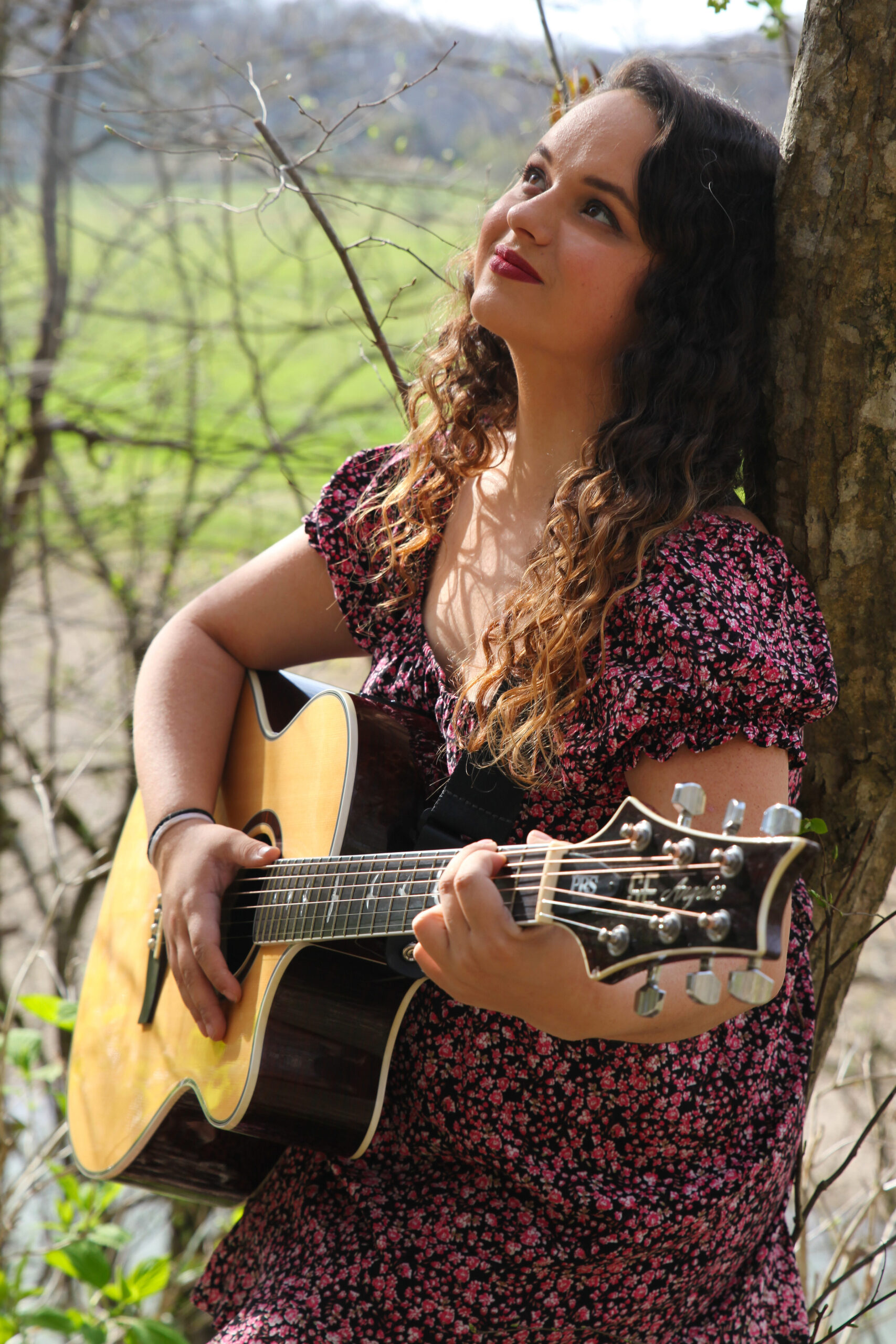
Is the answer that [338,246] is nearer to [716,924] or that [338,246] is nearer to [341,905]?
[341,905]

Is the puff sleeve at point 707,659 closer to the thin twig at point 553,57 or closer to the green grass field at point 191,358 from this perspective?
the thin twig at point 553,57

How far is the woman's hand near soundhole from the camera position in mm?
1440

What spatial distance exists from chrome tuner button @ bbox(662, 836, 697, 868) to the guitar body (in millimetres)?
512

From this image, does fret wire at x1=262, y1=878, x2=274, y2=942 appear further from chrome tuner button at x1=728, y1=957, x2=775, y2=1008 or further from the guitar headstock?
chrome tuner button at x1=728, y1=957, x2=775, y2=1008

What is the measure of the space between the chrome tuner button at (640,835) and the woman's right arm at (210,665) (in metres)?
0.76

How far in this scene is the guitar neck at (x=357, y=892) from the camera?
100 centimetres

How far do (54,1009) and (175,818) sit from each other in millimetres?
618

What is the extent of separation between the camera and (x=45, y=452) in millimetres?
3297

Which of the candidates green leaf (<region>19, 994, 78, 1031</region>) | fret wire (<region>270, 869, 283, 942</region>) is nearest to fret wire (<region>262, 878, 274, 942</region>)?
fret wire (<region>270, 869, 283, 942</region>)

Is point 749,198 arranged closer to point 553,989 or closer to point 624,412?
point 624,412

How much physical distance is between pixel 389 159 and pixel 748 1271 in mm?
3472

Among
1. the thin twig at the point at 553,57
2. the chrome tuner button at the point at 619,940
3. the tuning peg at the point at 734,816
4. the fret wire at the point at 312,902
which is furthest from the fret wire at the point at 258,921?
the thin twig at the point at 553,57

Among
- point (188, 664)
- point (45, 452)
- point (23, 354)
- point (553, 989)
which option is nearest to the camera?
point (553, 989)

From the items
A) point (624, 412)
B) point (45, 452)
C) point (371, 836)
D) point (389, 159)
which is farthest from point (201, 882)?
point (389, 159)
